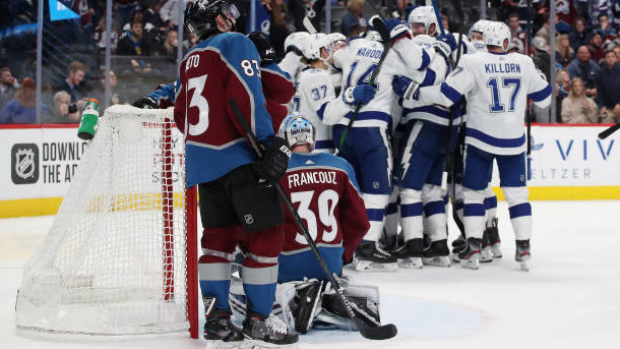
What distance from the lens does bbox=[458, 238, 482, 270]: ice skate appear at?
519 cm

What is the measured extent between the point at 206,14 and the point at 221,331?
3.51 feet

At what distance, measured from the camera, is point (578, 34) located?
9.61m

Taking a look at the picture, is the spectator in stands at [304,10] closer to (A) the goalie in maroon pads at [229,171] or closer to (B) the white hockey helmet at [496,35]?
(B) the white hockey helmet at [496,35]

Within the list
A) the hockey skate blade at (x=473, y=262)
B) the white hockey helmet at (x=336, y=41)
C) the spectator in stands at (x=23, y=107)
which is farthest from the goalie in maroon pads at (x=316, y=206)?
the spectator in stands at (x=23, y=107)

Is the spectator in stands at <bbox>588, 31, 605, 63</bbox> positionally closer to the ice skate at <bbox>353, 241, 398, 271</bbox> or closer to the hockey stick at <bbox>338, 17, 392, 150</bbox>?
the hockey stick at <bbox>338, 17, 392, 150</bbox>

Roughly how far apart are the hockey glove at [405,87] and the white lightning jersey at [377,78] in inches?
1.2

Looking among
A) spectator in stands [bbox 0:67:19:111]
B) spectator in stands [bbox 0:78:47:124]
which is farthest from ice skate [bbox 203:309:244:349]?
spectator in stands [bbox 0:67:19:111]

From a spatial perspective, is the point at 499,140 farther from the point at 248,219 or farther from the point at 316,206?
the point at 248,219

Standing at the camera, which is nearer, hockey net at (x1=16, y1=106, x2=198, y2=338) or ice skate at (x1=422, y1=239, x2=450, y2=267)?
hockey net at (x1=16, y1=106, x2=198, y2=338)

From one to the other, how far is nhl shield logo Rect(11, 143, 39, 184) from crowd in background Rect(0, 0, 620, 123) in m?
0.37

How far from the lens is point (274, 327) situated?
10.0 ft

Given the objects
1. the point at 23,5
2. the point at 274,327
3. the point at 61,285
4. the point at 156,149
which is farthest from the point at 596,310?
the point at 23,5

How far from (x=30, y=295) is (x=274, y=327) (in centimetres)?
106

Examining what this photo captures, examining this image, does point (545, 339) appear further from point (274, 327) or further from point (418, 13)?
point (418, 13)
